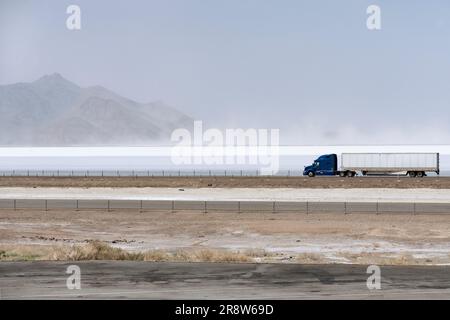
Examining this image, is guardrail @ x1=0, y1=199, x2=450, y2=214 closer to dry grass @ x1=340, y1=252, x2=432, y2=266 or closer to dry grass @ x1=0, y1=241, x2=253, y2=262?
dry grass @ x1=340, y1=252, x2=432, y2=266

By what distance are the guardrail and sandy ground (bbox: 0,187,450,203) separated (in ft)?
22.5

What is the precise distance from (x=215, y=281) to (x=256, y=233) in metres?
20.2

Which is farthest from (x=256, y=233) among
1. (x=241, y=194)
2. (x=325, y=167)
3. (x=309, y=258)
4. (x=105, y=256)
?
(x=325, y=167)

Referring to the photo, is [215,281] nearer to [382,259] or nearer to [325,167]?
[382,259]

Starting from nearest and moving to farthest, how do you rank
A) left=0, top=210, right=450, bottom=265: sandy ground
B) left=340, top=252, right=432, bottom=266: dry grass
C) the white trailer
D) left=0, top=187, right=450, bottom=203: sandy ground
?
left=340, top=252, right=432, bottom=266: dry grass → left=0, top=210, right=450, bottom=265: sandy ground → left=0, top=187, right=450, bottom=203: sandy ground → the white trailer

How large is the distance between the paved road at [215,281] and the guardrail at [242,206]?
2765 centimetres

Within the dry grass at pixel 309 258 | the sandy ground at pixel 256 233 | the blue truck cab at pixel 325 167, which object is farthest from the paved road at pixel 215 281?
the blue truck cab at pixel 325 167

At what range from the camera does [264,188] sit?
75062 millimetres

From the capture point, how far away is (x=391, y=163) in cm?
9638

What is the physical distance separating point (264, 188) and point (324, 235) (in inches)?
1491

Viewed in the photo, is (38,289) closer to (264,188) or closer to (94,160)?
(264,188)

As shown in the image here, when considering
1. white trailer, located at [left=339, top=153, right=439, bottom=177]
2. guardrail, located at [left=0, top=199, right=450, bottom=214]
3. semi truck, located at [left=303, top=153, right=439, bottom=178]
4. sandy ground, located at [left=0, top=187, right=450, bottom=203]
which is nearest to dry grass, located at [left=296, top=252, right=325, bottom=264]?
guardrail, located at [left=0, top=199, right=450, bottom=214]

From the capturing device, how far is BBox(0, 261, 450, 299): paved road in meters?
16.3
